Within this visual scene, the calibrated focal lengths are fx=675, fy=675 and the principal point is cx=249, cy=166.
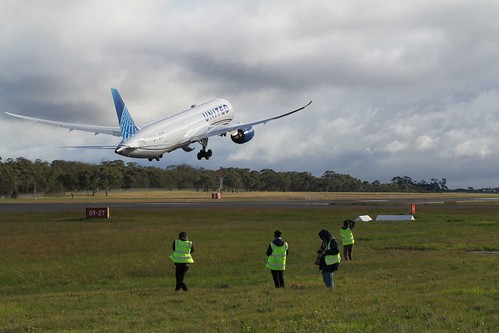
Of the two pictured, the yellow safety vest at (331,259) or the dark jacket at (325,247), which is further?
the yellow safety vest at (331,259)

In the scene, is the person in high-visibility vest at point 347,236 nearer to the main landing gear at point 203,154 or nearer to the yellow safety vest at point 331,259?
the yellow safety vest at point 331,259

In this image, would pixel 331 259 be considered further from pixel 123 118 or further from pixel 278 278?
pixel 123 118

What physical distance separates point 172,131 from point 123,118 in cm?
590

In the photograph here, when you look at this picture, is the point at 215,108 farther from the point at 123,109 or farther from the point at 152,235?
the point at 152,235

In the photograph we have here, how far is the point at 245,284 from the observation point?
85.5 feet

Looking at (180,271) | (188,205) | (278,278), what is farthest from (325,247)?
(188,205)

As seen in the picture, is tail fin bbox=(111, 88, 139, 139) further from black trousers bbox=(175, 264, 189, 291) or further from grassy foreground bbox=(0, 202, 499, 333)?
black trousers bbox=(175, 264, 189, 291)

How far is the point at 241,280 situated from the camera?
27.6 meters

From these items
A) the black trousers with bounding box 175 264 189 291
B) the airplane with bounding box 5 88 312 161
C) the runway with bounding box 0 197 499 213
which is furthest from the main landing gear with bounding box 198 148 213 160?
the black trousers with bounding box 175 264 189 291

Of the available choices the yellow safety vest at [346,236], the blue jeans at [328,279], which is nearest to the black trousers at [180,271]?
the blue jeans at [328,279]

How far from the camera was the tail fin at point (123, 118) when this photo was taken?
66.6 metres

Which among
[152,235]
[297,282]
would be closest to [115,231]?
[152,235]

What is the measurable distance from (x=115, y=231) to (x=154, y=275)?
884 inches

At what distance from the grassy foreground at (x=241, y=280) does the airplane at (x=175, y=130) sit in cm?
741
